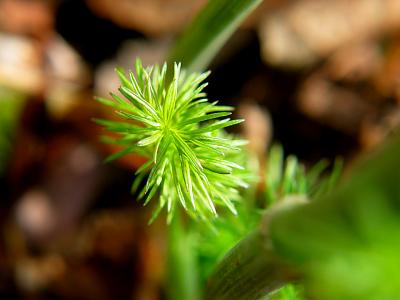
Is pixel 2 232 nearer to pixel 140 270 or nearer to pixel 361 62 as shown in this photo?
pixel 140 270

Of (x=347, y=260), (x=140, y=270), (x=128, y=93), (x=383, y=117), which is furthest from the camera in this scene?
(x=383, y=117)

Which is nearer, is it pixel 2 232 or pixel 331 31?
pixel 2 232

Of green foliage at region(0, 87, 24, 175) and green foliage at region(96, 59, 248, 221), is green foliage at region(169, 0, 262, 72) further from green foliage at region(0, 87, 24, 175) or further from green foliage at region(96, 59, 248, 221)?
green foliage at region(0, 87, 24, 175)

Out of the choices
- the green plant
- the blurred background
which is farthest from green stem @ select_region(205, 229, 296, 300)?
the blurred background

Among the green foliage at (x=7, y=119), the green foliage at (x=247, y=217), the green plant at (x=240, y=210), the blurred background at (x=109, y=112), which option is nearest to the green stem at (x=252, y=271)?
the green plant at (x=240, y=210)

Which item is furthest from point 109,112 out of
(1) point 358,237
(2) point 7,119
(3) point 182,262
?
(1) point 358,237

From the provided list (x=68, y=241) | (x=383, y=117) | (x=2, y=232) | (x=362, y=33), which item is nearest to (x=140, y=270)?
(x=68, y=241)

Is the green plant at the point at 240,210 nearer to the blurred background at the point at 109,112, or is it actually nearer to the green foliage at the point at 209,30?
the green foliage at the point at 209,30

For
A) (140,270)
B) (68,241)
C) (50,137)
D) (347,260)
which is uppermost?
(50,137)
